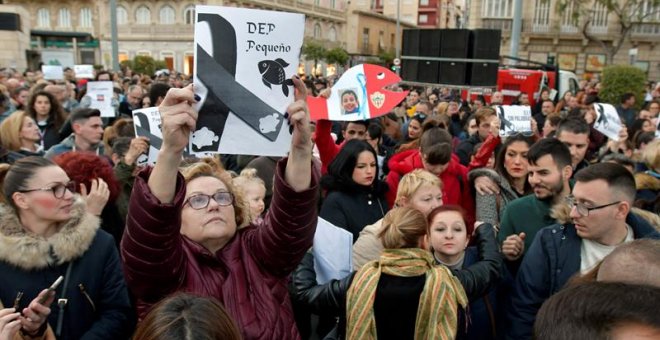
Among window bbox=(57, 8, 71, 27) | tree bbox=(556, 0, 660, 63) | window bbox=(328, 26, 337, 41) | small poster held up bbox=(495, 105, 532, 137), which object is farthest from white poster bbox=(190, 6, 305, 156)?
window bbox=(328, 26, 337, 41)

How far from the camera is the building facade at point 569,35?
3381 centimetres

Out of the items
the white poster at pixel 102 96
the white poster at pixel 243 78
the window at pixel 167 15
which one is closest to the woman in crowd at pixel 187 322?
the white poster at pixel 243 78

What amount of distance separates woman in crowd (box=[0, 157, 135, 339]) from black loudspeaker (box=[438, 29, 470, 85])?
344 inches

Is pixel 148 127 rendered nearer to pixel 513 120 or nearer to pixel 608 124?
pixel 513 120

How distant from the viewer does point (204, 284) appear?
2.08 metres

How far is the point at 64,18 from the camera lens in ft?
168

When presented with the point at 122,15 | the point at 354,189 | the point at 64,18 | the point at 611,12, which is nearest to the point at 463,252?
the point at 354,189

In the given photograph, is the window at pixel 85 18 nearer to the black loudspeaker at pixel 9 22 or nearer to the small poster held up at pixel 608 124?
the black loudspeaker at pixel 9 22

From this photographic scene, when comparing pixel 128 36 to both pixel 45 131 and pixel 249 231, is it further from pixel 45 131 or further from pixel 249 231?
pixel 249 231

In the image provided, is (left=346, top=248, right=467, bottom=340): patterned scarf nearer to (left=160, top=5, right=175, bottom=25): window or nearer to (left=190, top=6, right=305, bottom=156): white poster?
(left=190, top=6, right=305, bottom=156): white poster

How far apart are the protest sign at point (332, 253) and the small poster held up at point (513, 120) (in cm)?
279

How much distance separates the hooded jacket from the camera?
2.47 metres

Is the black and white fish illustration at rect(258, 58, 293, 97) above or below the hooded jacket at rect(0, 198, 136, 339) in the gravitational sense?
above

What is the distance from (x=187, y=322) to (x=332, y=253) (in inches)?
64.5
